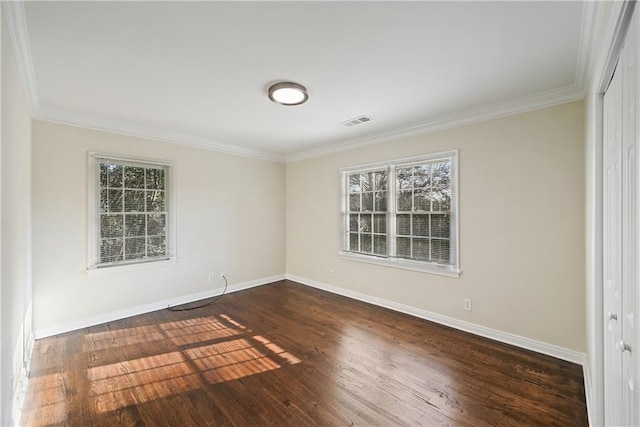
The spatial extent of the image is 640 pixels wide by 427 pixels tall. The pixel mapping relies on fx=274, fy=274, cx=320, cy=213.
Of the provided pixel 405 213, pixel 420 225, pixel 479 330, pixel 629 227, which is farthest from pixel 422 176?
pixel 629 227

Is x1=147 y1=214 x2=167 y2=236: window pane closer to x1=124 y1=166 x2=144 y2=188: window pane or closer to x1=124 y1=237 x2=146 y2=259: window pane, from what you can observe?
x1=124 y1=237 x2=146 y2=259: window pane

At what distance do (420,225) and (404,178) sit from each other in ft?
2.30

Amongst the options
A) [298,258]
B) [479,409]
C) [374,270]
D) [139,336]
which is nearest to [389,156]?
[374,270]

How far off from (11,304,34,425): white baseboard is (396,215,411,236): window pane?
155 inches

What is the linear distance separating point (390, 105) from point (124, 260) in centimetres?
391

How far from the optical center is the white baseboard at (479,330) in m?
2.60

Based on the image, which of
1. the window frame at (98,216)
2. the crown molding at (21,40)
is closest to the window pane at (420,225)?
the window frame at (98,216)

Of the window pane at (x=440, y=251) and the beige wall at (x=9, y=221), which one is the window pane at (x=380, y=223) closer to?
the window pane at (x=440, y=251)

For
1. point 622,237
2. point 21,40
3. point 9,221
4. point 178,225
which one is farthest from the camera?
point 178,225

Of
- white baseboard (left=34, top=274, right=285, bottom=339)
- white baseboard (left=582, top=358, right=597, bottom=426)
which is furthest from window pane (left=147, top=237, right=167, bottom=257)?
white baseboard (left=582, top=358, right=597, bottom=426)

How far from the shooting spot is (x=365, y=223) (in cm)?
439

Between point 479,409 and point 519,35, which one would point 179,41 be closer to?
point 519,35

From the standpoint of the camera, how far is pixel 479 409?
77.2 inches

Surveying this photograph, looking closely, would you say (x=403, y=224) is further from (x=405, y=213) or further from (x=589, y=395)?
(x=589, y=395)
